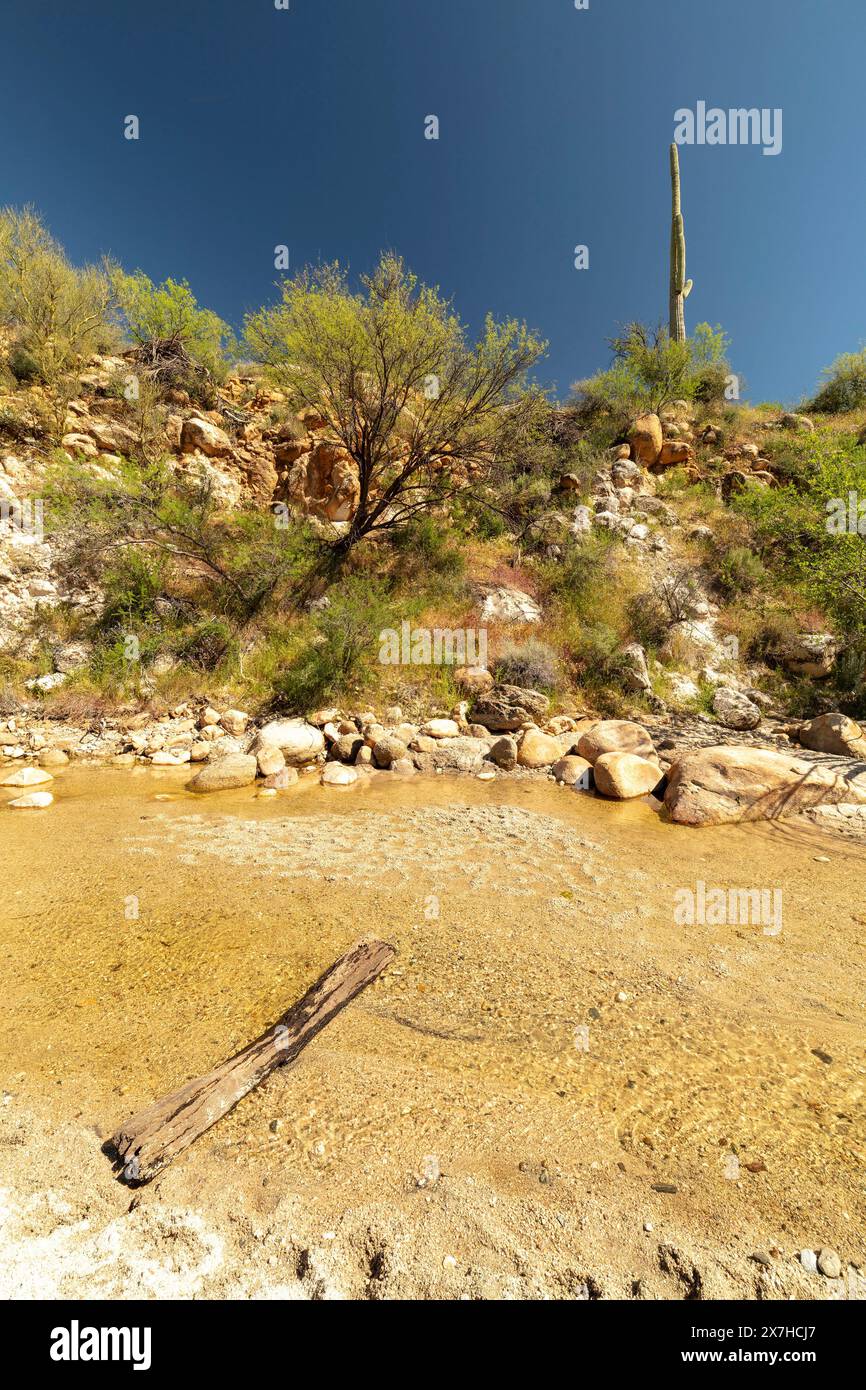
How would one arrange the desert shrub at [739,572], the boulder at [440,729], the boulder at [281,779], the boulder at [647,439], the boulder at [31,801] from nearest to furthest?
the boulder at [31,801]
the boulder at [281,779]
the boulder at [440,729]
the desert shrub at [739,572]
the boulder at [647,439]

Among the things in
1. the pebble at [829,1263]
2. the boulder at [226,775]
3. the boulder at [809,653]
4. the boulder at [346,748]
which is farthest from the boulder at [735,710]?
the boulder at [226,775]

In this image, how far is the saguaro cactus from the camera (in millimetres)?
16594

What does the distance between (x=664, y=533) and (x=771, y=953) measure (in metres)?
12.9

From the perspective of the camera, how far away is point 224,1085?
6.21 ft

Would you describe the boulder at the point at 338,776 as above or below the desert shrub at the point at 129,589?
below

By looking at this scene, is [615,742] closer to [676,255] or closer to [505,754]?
[505,754]

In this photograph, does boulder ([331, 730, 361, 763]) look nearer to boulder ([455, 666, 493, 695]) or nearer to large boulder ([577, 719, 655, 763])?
boulder ([455, 666, 493, 695])

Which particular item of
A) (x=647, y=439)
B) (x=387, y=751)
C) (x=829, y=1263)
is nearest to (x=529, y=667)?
(x=387, y=751)

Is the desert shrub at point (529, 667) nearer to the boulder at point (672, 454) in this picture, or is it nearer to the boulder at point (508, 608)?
the boulder at point (508, 608)

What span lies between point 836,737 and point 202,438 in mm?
16165

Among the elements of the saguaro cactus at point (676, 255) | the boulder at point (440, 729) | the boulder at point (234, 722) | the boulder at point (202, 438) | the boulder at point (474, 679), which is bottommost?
the boulder at point (440, 729)

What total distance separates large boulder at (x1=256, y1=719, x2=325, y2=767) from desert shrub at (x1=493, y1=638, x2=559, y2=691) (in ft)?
13.0

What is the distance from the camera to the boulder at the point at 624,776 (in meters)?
5.90

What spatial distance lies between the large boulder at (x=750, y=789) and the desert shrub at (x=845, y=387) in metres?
20.3
